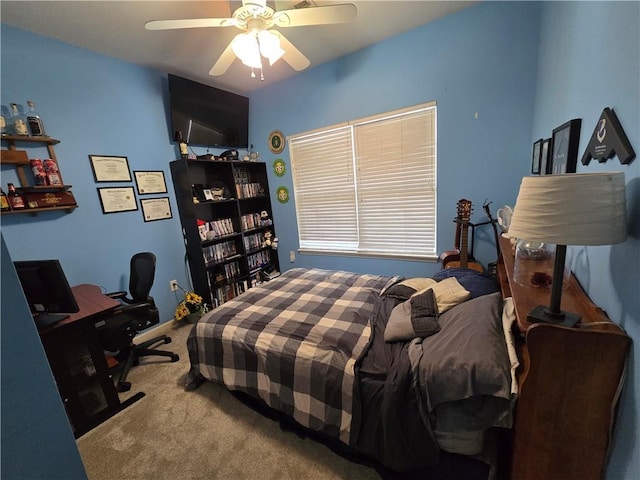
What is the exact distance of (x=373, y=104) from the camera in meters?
2.61

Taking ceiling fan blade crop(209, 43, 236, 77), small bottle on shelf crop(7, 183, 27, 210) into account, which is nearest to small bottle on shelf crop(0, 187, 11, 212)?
small bottle on shelf crop(7, 183, 27, 210)

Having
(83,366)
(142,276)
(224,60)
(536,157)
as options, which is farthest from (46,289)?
(536,157)

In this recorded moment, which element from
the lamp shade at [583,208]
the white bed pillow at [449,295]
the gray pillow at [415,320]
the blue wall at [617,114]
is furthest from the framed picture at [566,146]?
the gray pillow at [415,320]

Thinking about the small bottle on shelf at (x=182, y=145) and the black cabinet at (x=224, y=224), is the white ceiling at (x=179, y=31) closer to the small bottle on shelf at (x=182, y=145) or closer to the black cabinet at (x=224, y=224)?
the small bottle on shelf at (x=182, y=145)

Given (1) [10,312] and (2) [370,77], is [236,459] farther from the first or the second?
(2) [370,77]

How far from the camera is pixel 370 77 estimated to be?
2570 millimetres

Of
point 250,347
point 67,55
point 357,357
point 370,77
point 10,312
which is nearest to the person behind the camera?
point 10,312

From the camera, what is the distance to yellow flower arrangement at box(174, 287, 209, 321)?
2.83 m

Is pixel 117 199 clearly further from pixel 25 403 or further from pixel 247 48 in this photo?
pixel 25 403

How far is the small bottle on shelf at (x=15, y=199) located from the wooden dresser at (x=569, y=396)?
10.1 ft

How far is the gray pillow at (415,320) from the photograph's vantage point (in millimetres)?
1290

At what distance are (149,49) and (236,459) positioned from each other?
3241mm

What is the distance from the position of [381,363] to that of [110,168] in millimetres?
2850

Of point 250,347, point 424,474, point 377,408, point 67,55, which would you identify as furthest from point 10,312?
point 67,55
